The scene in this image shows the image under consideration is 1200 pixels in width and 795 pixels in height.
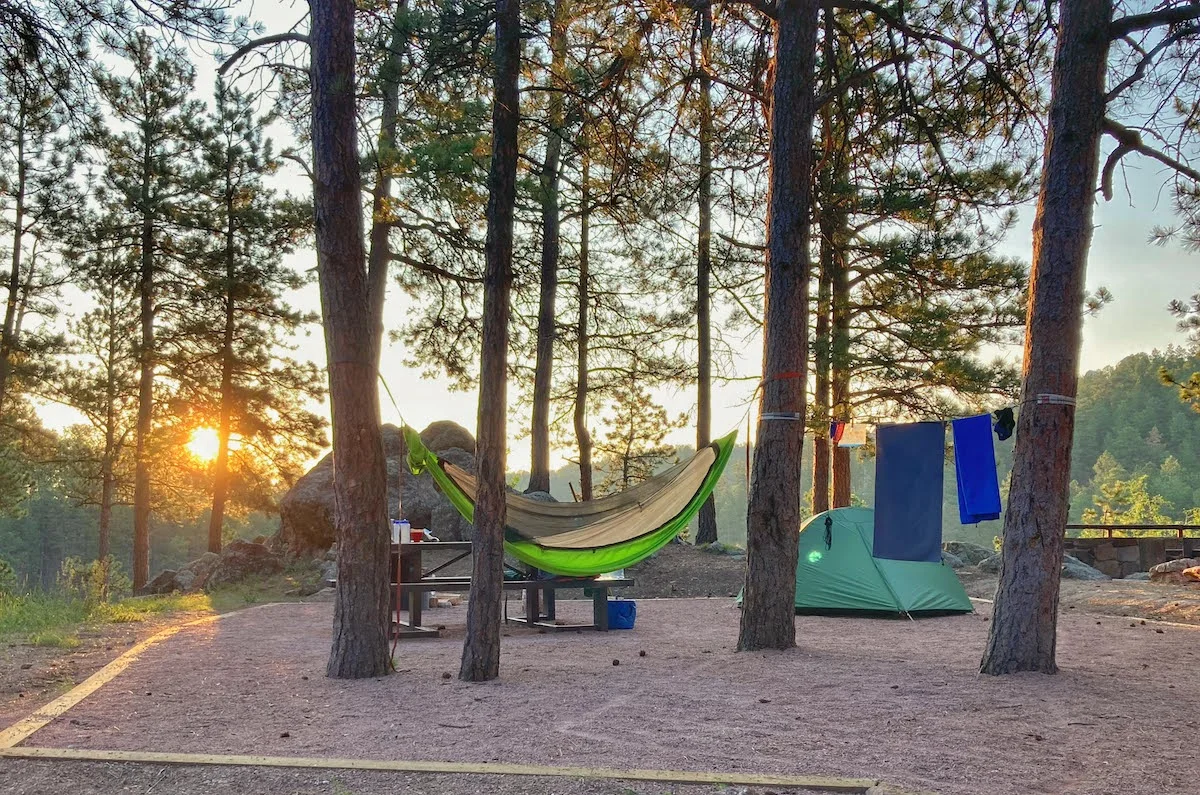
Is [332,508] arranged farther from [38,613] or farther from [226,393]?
[38,613]

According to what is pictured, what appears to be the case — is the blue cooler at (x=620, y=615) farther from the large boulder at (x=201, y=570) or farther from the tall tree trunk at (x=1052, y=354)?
the large boulder at (x=201, y=570)

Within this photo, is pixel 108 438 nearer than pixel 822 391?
No

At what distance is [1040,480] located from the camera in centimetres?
458

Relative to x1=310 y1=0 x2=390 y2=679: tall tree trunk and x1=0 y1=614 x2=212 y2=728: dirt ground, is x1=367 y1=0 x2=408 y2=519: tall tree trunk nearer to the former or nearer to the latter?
x1=310 y1=0 x2=390 y2=679: tall tree trunk

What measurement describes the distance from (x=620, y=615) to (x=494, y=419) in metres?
3.08

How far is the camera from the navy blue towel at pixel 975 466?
5.41 meters

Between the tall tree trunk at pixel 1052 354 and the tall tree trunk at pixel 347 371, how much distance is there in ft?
10.3

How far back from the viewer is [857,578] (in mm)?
8109

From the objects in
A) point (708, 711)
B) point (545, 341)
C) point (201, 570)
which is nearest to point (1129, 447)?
point (545, 341)

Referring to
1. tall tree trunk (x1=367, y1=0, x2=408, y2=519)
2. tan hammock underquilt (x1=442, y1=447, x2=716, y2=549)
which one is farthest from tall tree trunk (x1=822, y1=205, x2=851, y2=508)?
tall tree trunk (x1=367, y1=0, x2=408, y2=519)

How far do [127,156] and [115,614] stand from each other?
9.35m

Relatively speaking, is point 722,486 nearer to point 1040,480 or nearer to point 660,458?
point 660,458

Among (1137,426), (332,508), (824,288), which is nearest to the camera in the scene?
(824,288)

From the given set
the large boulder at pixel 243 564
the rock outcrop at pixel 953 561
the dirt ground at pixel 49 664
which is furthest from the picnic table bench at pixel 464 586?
the rock outcrop at pixel 953 561
